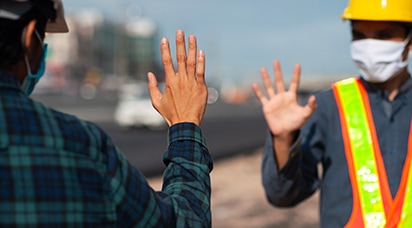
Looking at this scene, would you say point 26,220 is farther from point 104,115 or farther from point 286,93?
point 104,115

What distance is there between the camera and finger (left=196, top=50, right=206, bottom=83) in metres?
2.09

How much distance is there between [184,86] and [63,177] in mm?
596

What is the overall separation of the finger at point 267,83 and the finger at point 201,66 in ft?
3.78

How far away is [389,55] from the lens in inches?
131

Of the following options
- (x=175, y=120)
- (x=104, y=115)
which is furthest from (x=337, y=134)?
(x=104, y=115)

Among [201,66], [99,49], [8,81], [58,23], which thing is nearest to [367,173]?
[201,66]

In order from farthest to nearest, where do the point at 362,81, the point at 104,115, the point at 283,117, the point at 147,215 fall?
the point at 104,115, the point at 362,81, the point at 283,117, the point at 147,215

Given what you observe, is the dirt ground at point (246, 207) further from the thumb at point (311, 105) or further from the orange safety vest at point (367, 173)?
the thumb at point (311, 105)

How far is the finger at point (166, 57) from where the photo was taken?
2.13 meters

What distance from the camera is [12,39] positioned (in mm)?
1640

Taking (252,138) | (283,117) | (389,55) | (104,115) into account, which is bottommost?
(104,115)

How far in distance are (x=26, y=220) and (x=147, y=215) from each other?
11.9 inches

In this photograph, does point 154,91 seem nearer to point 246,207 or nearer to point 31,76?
point 31,76

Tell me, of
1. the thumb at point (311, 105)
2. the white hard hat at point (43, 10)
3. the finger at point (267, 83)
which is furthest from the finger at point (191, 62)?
the finger at point (267, 83)
